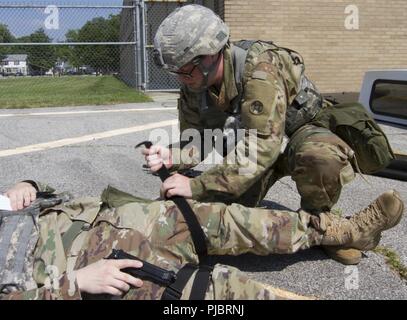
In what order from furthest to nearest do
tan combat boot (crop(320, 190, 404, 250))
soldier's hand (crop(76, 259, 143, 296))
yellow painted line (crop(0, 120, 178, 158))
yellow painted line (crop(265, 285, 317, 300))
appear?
yellow painted line (crop(0, 120, 178, 158)), tan combat boot (crop(320, 190, 404, 250)), yellow painted line (crop(265, 285, 317, 300)), soldier's hand (crop(76, 259, 143, 296))

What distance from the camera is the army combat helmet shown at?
8.18ft

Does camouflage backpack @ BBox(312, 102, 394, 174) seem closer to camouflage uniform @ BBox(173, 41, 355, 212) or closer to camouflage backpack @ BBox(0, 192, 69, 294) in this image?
camouflage uniform @ BBox(173, 41, 355, 212)

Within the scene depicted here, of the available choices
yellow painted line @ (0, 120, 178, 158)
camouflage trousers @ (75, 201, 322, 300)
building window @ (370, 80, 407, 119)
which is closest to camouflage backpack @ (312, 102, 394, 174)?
camouflage trousers @ (75, 201, 322, 300)

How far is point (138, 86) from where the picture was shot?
33.9 feet

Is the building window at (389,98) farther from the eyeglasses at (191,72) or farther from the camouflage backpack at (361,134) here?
the eyeglasses at (191,72)

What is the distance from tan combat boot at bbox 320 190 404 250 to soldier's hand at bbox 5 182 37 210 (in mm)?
1429

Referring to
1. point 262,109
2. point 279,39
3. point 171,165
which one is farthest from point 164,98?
point 262,109

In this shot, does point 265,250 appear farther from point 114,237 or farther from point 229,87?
A: point 229,87

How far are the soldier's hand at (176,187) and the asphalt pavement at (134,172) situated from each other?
478 millimetres

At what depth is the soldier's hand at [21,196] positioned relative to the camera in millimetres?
2365

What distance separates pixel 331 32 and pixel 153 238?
27.5 ft

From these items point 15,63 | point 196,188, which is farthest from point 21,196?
point 15,63

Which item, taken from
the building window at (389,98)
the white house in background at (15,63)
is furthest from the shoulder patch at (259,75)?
the white house in background at (15,63)

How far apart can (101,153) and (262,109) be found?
279 cm
